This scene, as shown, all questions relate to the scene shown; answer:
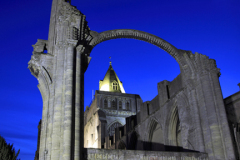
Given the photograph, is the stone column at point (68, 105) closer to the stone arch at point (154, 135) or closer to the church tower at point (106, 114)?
the stone arch at point (154, 135)

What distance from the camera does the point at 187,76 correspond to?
717 inches

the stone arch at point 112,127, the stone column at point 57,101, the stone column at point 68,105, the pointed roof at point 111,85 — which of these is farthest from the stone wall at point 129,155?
the pointed roof at point 111,85

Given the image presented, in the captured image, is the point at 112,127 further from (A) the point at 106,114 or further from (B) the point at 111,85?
(B) the point at 111,85

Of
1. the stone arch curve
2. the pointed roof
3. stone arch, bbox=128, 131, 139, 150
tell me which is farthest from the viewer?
the pointed roof

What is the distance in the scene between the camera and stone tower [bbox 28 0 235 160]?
12242 mm

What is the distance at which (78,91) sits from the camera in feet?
43.8

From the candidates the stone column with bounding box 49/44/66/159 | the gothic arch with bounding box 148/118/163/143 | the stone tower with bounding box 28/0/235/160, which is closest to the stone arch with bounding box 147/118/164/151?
the gothic arch with bounding box 148/118/163/143

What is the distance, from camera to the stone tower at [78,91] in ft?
40.2

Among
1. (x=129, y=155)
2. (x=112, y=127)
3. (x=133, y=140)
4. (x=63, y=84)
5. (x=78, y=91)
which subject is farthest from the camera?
(x=112, y=127)

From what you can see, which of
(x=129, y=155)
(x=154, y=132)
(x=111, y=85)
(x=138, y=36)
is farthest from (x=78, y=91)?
Result: (x=111, y=85)

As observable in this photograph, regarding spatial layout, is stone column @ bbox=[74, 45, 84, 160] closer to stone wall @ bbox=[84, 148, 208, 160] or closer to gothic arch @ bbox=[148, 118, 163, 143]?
stone wall @ bbox=[84, 148, 208, 160]

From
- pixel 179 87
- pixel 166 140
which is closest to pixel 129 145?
pixel 166 140

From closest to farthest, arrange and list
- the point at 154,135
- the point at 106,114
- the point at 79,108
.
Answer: the point at 79,108
the point at 154,135
the point at 106,114

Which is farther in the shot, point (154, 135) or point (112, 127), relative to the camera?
point (112, 127)
